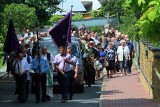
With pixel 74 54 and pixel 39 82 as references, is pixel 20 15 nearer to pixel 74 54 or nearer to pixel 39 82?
pixel 74 54

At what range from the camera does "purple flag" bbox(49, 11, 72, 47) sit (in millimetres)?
18719

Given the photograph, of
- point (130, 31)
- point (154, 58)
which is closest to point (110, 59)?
point (130, 31)

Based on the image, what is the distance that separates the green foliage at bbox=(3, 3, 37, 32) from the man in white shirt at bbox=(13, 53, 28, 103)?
35.0 ft

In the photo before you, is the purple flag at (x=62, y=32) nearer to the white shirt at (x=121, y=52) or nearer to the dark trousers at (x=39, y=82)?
the dark trousers at (x=39, y=82)

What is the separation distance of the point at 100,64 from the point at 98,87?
2554 mm

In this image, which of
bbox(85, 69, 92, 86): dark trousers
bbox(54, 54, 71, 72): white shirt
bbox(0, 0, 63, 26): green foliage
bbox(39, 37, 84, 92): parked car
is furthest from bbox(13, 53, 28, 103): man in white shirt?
bbox(0, 0, 63, 26): green foliage

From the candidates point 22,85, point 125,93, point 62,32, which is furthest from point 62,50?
point 125,93

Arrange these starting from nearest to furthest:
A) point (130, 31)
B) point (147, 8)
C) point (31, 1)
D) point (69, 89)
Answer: point (147, 8) < point (69, 89) < point (130, 31) < point (31, 1)

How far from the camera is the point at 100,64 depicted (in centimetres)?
2547

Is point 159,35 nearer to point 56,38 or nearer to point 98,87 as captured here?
point 56,38

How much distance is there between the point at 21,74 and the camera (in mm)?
18406

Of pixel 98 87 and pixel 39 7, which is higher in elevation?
pixel 39 7

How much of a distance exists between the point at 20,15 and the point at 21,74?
43.2 ft

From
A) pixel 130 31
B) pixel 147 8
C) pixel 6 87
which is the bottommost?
pixel 6 87
